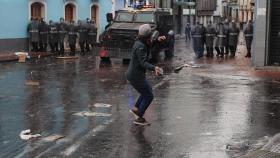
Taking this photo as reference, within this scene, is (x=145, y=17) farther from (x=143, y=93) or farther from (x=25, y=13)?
(x=143, y=93)

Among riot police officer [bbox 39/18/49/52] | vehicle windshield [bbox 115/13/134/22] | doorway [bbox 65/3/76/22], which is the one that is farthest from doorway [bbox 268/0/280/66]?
doorway [bbox 65/3/76/22]

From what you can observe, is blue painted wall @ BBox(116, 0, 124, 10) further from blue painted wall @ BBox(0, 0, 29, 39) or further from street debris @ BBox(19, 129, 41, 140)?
street debris @ BBox(19, 129, 41, 140)

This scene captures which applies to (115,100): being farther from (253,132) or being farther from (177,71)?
(177,71)

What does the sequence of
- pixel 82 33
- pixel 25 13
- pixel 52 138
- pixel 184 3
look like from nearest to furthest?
pixel 52 138, pixel 25 13, pixel 82 33, pixel 184 3

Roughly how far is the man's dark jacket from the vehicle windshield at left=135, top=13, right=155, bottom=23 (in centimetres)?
1303

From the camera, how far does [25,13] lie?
27.1 m

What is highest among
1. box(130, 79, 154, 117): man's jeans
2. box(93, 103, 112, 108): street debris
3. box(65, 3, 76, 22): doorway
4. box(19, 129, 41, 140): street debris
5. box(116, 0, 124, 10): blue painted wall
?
box(116, 0, 124, 10): blue painted wall

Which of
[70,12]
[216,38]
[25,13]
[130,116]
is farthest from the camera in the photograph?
[70,12]

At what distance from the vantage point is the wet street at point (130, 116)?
7961 millimetres

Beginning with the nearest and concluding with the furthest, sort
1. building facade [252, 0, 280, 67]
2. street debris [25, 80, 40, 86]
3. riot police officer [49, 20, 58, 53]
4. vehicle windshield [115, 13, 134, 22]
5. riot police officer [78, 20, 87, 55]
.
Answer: street debris [25, 80, 40, 86] < building facade [252, 0, 280, 67] < vehicle windshield [115, 13, 134, 22] < riot police officer [49, 20, 58, 53] < riot police officer [78, 20, 87, 55]

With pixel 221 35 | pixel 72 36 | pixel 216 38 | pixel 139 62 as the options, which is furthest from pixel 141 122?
pixel 216 38

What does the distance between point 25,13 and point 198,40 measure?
327 inches

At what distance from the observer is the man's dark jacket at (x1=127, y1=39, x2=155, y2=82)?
31.4ft

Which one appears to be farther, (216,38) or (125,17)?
(216,38)
